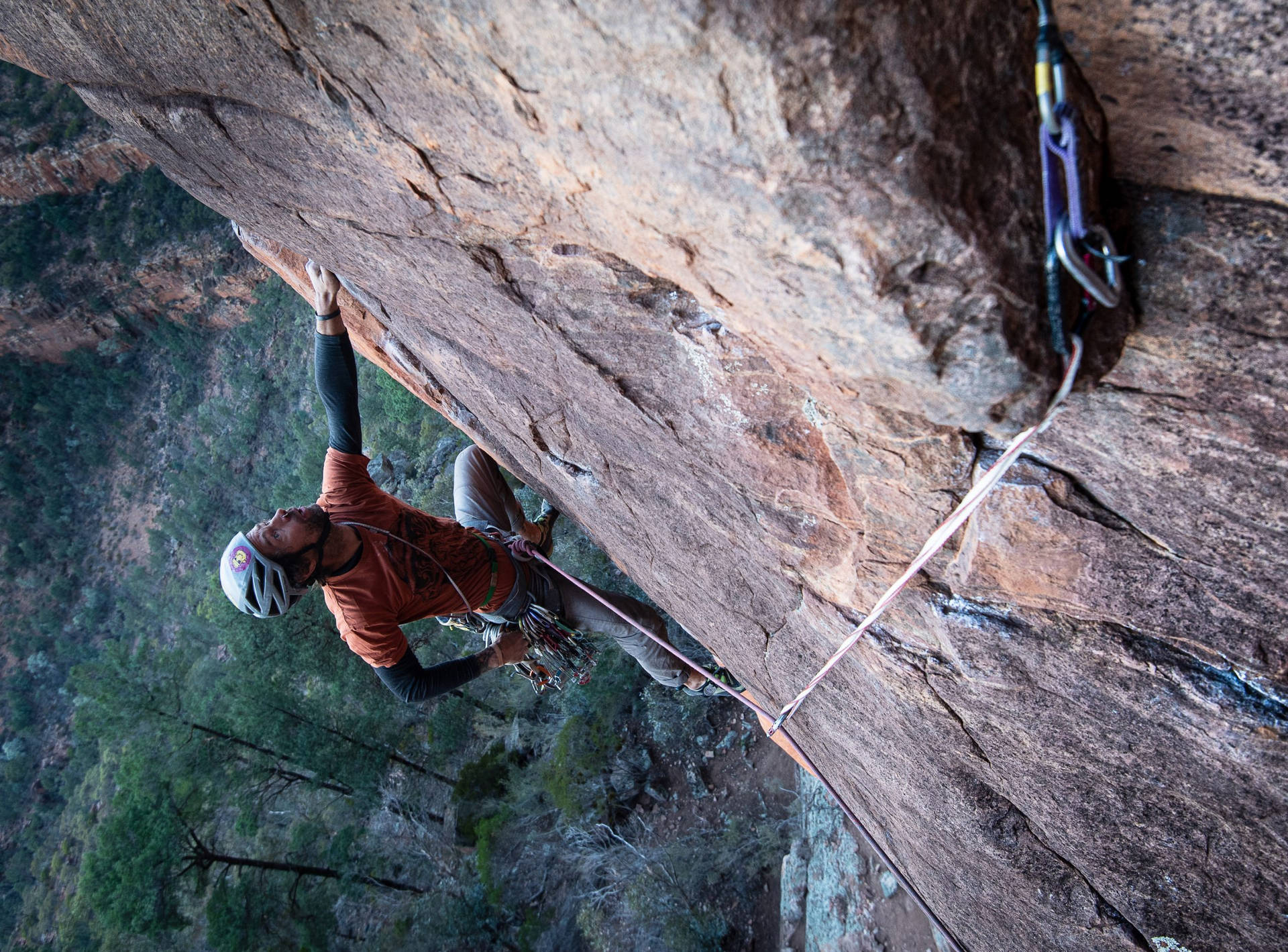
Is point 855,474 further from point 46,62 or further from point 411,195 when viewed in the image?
point 46,62

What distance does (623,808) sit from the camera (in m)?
6.76

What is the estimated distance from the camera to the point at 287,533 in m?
2.65

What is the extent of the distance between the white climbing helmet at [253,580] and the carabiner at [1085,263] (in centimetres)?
254

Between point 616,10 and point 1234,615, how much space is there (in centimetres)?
152

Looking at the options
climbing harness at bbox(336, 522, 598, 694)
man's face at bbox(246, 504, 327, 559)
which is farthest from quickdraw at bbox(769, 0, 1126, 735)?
climbing harness at bbox(336, 522, 598, 694)

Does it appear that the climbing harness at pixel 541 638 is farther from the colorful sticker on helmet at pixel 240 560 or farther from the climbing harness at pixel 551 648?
the colorful sticker on helmet at pixel 240 560

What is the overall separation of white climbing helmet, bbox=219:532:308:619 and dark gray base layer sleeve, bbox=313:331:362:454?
1.89 ft

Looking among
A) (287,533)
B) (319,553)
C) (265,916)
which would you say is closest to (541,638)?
(319,553)

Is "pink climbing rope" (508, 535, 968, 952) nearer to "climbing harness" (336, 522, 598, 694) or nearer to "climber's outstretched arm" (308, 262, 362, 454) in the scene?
"climbing harness" (336, 522, 598, 694)

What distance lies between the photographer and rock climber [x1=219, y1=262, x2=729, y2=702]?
2643 millimetres

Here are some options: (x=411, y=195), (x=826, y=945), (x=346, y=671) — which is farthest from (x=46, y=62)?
(x=346, y=671)

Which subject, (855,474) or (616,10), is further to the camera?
(855,474)

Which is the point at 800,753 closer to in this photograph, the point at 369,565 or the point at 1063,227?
the point at 369,565

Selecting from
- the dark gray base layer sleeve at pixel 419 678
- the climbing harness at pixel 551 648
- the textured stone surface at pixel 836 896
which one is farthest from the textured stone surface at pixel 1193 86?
the textured stone surface at pixel 836 896
